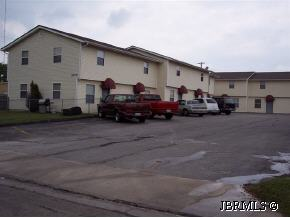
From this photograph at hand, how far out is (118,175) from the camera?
34.3 ft

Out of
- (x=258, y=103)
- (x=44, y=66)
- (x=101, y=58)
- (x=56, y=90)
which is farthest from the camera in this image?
(x=258, y=103)

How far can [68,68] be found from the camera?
100 ft

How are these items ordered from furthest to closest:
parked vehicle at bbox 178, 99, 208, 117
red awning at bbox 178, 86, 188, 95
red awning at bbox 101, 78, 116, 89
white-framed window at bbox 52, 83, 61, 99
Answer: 1. red awning at bbox 178, 86, 188, 95
2. parked vehicle at bbox 178, 99, 208, 117
3. red awning at bbox 101, 78, 116, 89
4. white-framed window at bbox 52, 83, 61, 99

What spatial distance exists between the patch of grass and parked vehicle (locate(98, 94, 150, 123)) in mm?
16497

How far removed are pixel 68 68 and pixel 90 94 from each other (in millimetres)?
2545

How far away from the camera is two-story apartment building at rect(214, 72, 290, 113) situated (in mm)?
61000

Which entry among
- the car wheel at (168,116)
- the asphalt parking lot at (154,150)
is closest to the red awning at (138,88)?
the car wheel at (168,116)

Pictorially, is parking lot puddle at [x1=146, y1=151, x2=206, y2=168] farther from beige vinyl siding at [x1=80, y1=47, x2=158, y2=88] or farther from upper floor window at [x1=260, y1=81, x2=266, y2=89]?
upper floor window at [x1=260, y1=81, x2=266, y2=89]

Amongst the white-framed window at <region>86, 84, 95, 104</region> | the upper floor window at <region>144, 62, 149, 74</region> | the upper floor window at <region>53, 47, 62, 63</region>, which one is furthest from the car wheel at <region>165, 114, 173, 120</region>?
the upper floor window at <region>144, 62, 149, 74</region>

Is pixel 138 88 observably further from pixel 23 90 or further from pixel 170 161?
pixel 170 161

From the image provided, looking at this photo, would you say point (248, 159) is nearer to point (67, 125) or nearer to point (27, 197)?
point (27, 197)

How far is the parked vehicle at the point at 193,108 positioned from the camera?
121 ft

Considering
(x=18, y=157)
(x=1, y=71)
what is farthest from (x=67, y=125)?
(x=1, y=71)

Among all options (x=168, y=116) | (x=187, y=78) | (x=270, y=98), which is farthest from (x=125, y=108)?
(x=270, y=98)
